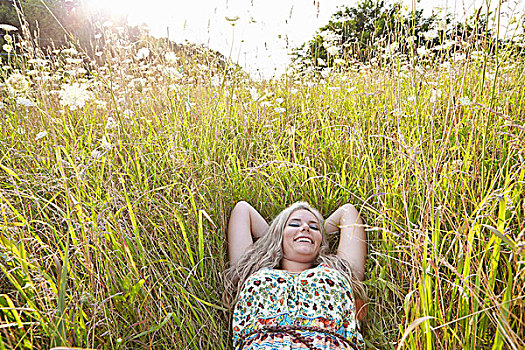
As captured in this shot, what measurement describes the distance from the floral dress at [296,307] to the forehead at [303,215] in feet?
1.09

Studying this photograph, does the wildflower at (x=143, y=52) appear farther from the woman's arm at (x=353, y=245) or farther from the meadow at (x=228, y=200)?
the woman's arm at (x=353, y=245)

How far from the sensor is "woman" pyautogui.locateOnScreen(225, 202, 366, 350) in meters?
1.87

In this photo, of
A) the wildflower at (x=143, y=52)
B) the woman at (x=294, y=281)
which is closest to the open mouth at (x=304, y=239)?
the woman at (x=294, y=281)

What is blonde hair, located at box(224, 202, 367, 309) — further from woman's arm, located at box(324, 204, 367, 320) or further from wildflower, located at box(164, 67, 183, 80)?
wildflower, located at box(164, 67, 183, 80)

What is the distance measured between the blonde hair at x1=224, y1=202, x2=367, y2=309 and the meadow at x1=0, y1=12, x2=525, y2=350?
76 millimetres

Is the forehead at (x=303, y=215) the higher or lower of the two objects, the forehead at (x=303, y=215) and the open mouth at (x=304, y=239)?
the higher

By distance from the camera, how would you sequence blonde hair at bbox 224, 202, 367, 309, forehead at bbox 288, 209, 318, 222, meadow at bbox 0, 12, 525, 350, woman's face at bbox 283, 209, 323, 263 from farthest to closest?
1. forehead at bbox 288, 209, 318, 222
2. woman's face at bbox 283, 209, 323, 263
3. blonde hair at bbox 224, 202, 367, 309
4. meadow at bbox 0, 12, 525, 350

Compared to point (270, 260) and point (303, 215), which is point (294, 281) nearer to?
point (270, 260)

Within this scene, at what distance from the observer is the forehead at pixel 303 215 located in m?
2.31

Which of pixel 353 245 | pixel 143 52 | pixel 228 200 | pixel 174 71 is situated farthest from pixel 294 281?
pixel 143 52

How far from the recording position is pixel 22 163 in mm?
2707

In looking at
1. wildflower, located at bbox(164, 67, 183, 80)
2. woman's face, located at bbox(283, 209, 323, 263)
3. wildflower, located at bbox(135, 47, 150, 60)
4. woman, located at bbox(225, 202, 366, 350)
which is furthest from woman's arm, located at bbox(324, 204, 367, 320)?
wildflower, located at bbox(135, 47, 150, 60)

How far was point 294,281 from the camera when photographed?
2.06 m

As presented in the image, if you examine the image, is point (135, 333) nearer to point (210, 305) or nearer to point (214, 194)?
point (210, 305)
